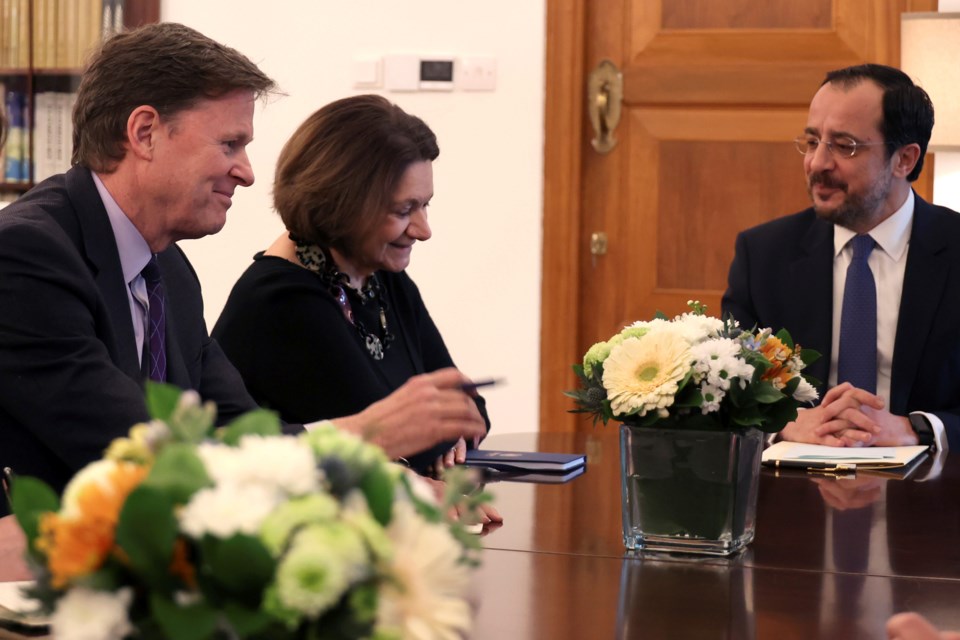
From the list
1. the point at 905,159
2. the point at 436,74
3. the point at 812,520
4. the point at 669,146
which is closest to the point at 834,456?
the point at 812,520

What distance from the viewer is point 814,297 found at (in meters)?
3.17

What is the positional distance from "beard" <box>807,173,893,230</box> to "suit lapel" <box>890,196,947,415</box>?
0.13 m

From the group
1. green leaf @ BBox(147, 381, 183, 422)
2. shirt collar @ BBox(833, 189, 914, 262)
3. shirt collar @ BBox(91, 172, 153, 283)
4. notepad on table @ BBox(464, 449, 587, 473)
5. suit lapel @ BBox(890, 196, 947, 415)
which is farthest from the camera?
shirt collar @ BBox(833, 189, 914, 262)

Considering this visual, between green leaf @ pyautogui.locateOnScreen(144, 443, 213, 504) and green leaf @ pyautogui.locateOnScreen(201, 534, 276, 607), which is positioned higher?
green leaf @ pyautogui.locateOnScreen(144, 443, 213, 504)

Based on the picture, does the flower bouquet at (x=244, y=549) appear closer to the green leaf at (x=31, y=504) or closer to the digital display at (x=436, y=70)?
the green leaf at (x=31, y=504)

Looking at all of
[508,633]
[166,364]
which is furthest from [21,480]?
[166,364]

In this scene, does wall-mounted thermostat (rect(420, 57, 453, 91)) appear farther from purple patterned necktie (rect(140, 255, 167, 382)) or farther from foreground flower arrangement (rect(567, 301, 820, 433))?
foreground flower arrangement (rect(567, 301, 820, 433))

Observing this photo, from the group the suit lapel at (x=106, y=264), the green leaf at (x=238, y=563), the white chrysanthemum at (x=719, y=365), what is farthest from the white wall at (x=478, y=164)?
the green leaf at (x=238, y=563)

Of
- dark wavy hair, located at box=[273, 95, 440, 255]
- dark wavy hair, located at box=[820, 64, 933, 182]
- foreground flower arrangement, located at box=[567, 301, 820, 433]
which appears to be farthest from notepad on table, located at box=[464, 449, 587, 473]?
dark wavy hair, located at box=[820, 64, 933, 182]

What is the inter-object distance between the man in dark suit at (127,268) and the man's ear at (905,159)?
1764 millimetres

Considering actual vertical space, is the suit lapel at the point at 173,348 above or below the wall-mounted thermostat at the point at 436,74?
below

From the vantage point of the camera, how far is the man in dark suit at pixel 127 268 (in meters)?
1.81

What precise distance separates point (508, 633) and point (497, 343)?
335 centimetres

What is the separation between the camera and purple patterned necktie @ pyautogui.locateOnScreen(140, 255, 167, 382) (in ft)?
6.97
